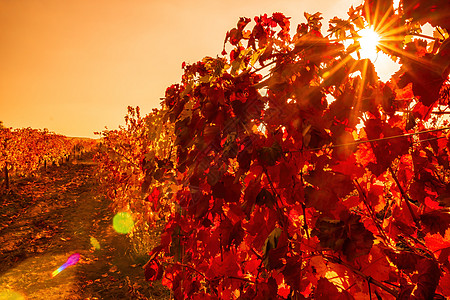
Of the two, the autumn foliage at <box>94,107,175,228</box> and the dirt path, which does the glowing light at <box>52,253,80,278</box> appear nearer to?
the dirt path

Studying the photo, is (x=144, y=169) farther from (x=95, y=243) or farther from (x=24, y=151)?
(x=24, y=151)

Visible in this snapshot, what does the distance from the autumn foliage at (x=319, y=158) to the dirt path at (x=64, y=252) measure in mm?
3723

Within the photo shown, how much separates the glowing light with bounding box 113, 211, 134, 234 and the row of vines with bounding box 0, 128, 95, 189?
8469 millimetres

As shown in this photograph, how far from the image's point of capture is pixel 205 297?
141 centimetres

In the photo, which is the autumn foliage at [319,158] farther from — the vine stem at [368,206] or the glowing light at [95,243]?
the glowing light at [95,243]

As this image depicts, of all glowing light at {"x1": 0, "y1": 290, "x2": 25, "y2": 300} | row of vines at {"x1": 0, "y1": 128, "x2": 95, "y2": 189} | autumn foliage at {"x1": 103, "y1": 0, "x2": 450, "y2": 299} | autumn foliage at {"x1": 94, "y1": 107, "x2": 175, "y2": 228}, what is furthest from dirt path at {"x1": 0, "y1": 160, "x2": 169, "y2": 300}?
autumn foliage at {"x1": 103, "y1": 0, "x2": 450, "y2": 299}

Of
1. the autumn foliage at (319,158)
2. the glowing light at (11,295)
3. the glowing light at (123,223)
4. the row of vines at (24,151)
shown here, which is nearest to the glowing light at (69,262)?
the glowing light at (11,295)

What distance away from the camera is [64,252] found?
20.5 ft

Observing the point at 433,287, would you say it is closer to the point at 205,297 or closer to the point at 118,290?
the point at 205,297

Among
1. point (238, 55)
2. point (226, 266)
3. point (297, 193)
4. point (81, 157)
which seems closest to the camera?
point (297, 193)

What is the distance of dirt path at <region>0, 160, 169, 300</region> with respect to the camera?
4.52m

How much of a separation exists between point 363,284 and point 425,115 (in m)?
0.70

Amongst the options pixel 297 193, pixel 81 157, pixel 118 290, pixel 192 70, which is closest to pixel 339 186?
pixel 297 193

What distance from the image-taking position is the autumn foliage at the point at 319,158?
34.1 inches
